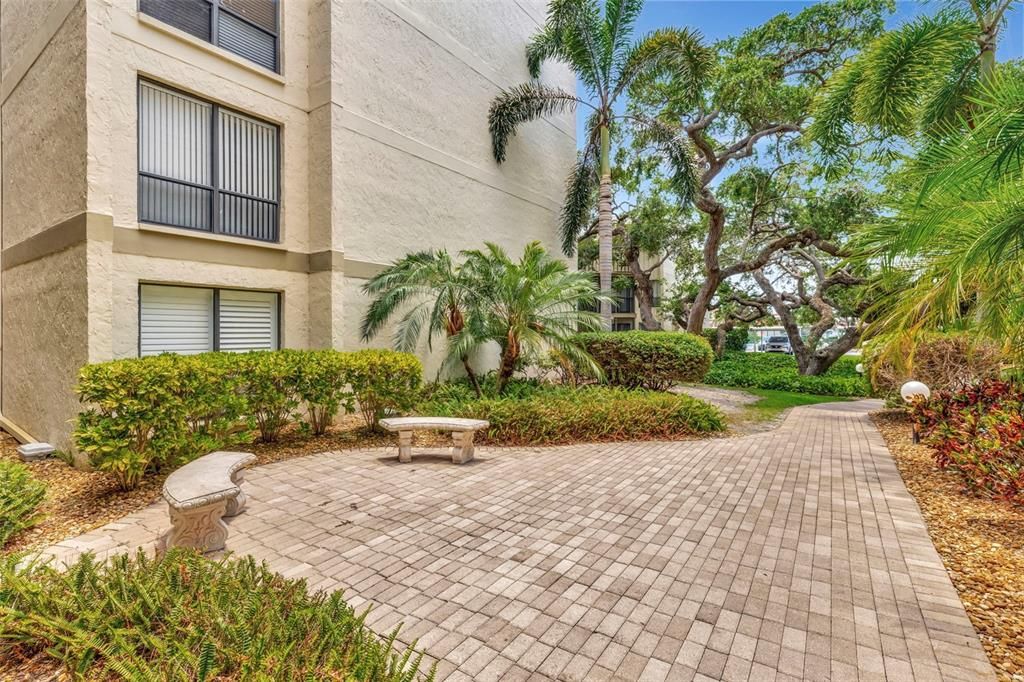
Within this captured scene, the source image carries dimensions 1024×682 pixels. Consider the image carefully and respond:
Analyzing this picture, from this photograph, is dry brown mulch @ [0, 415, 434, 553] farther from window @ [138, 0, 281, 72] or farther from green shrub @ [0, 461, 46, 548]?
window @ [138, 0, 281, 72]

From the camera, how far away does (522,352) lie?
9.99m

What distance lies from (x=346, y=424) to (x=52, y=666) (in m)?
6.42

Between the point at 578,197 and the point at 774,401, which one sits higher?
the point at 578,197

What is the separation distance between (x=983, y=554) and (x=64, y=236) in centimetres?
1171

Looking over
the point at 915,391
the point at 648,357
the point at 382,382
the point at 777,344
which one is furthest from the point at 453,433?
the point at 777,344

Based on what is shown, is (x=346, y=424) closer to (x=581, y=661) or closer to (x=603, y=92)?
(x=581, y=661)

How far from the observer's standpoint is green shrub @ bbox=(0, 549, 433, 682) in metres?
2.20

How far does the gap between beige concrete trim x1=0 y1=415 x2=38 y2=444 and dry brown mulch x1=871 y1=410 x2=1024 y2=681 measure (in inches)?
486

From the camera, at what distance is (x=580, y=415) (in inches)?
328

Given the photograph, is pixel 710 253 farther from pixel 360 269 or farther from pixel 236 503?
pixel 236 503

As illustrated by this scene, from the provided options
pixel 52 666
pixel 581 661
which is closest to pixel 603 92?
pixel 581 661

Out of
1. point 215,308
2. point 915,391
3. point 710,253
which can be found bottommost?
point 915,391

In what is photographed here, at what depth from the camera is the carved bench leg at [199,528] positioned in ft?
12.1

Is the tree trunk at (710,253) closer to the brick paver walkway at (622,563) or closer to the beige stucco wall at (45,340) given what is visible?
the brick paver walkway at (622,563)
